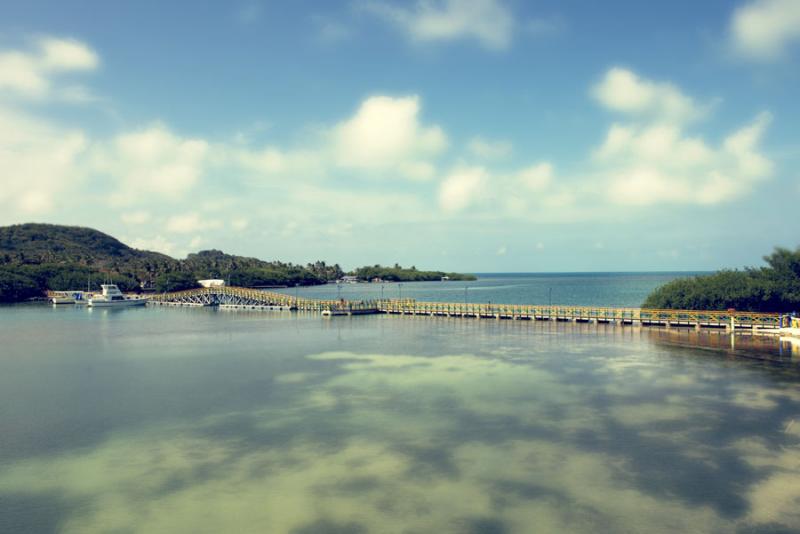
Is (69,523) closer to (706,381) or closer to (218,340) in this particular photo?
(706,381)

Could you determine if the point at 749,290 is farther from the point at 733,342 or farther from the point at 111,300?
the point at 111,300

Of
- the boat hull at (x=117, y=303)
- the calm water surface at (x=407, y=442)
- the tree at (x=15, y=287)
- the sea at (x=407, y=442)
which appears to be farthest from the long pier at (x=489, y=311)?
the tree at (x=15, y=287)

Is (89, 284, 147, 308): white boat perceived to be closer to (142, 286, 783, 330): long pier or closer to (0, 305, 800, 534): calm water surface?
(142, 286, 783, 330): long pier

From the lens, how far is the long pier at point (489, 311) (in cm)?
5862

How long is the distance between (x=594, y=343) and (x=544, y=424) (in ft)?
96.3

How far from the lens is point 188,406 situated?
30344 millimetres

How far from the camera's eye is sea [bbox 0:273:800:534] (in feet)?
54.9

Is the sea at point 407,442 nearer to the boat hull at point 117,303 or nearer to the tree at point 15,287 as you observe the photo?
the boat hull at point 117,303

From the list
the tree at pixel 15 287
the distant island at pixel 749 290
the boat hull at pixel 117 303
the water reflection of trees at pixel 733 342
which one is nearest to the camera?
the water reflection of trees at pixel 733 342

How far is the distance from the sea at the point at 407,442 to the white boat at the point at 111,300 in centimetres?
8447

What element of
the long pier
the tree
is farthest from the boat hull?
the tree

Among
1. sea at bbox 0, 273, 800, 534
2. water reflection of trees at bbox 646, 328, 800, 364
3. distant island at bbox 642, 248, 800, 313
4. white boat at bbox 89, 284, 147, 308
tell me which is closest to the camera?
sea at bbox 0, 273, 800, 534

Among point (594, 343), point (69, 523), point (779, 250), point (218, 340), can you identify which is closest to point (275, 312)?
point (218, 340)

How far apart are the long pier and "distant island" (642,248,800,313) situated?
2.29 meters
